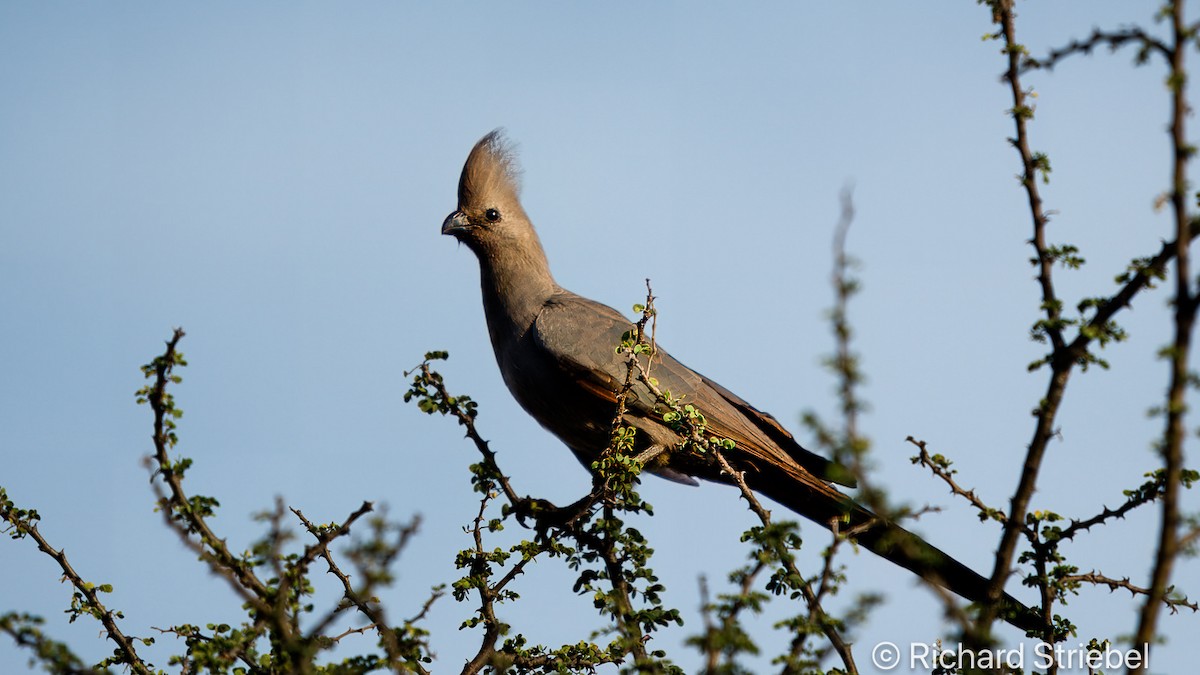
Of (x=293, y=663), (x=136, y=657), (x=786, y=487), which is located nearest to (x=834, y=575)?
(x=293, y=663)

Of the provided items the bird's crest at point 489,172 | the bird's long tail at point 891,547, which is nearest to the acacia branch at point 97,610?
the bird's long tail at point 891,547

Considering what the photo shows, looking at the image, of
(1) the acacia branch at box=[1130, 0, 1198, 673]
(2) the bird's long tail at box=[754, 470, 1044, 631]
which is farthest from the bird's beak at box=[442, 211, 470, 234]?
(1) the acacia branch at box=[1130, 0, 1198, 673]

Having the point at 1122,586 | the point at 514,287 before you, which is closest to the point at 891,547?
the point at 1122,586

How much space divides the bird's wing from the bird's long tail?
0.46 ft

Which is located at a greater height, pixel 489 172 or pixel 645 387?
pixel 489 172

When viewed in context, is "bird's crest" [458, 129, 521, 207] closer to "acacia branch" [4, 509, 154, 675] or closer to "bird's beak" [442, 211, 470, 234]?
"bird's beak" [442, 211, 470, 234]

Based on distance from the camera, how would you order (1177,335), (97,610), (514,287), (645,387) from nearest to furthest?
(1177,335) → (97,610) → (645,387) → (514,287)

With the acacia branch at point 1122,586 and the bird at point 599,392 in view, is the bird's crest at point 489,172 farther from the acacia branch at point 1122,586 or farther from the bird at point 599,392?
the acacia branch at point 1122,586

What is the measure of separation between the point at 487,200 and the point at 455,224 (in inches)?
11.0

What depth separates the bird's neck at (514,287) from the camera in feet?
21.5

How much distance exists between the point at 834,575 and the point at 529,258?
4.35 metres

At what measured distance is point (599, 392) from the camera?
5891 millimetres

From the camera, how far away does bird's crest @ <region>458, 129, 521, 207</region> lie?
23.6ft

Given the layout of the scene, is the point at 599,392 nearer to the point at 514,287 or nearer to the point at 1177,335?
the point at 514,287
